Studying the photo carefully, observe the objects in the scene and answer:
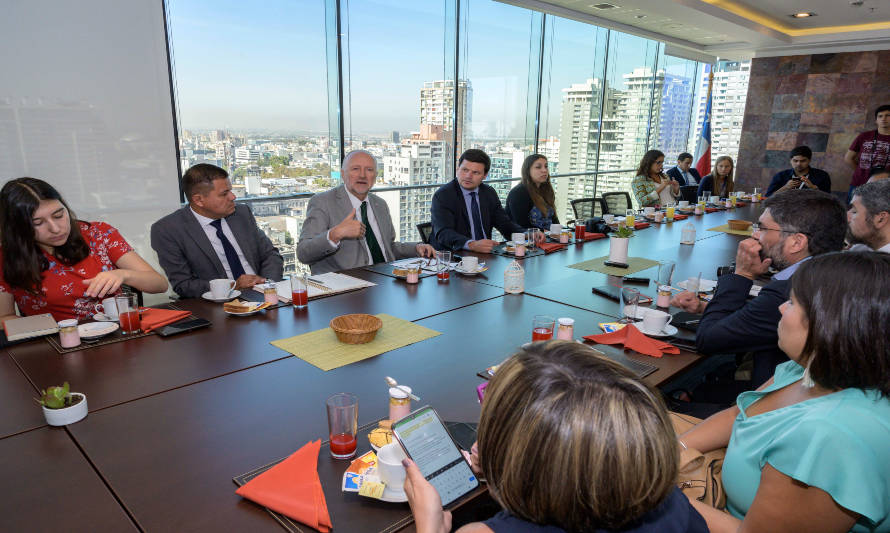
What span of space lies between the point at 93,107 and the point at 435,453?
12.6 feet

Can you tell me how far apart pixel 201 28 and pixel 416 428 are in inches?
166

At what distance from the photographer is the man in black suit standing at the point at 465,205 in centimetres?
393

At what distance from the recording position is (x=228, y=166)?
4.43m

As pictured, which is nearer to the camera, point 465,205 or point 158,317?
point 158,317

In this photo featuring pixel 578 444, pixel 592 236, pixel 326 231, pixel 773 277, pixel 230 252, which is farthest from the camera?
pixel 592 236

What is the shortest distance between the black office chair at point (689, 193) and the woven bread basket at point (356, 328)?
622cm

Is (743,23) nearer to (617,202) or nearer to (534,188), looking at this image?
(617,202)

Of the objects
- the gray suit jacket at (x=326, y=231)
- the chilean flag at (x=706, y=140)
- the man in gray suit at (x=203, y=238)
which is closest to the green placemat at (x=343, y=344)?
the man in gray suit at (x=203, y=238)

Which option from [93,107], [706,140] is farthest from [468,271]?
[706,140]

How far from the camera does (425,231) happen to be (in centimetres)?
401

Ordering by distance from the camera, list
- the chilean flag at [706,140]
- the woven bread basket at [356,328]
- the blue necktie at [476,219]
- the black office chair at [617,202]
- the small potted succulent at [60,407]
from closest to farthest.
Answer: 1. the small potted succulent at [60,407]
2. the woven bread basket at [356,328]
3. the blue necktie at [476,219]
4. the black office chair at [617,202]
5. the chilean flag at [706,140]

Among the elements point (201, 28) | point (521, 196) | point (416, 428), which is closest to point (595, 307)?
point (416, 428)

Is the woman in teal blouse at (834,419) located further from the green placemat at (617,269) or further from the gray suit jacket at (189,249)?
the gray suit jacket at (189,249)

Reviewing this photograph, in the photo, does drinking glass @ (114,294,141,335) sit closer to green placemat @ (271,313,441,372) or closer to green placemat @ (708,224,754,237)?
green placemat @ (271,313,441,372)
